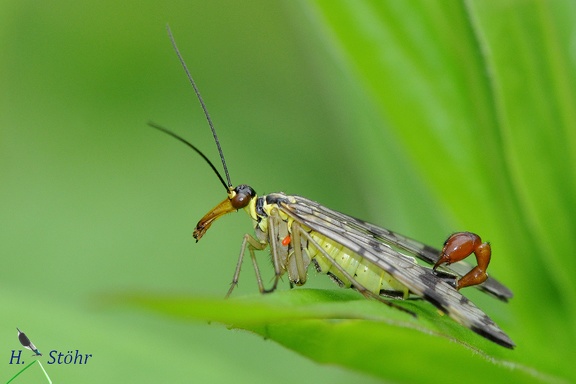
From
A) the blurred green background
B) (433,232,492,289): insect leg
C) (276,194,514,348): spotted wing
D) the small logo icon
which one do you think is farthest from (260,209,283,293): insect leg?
the small logo icon

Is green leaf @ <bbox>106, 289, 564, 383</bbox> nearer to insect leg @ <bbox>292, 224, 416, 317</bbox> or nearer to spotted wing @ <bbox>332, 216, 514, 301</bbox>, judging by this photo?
insect leg @ <bbox>292, 224, 416, 317</bbox>

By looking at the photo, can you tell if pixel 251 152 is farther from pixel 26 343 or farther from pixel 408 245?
pixel 26 343

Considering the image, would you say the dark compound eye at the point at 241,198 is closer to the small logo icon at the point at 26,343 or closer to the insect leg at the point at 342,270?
the insect leg at the point at 342,270

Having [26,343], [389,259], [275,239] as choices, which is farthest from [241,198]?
[26,343]

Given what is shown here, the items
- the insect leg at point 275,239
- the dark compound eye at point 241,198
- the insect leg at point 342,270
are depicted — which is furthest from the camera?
the dark compound eye at point 241,198

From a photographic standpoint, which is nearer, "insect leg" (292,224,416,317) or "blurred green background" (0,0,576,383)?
"blurred green background" (0,0,576,383)

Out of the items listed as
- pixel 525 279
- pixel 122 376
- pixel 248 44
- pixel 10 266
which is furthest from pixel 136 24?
pixel 525 279

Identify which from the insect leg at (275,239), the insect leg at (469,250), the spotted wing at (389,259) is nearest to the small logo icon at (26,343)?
the insect leg at (275,239)
